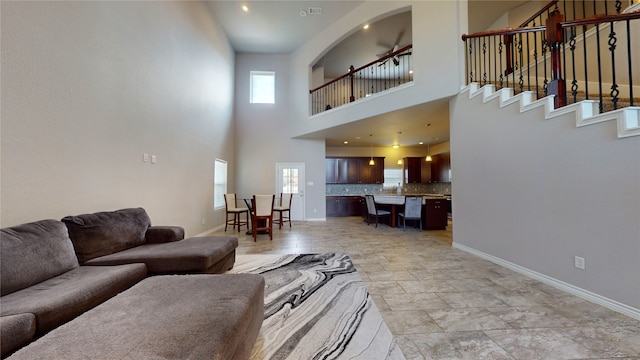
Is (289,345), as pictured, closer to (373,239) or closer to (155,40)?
(373,239)

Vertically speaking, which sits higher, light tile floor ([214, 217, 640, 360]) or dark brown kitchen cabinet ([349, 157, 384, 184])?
dark brown kitchen cabinet ([349, 157, 384, 184])

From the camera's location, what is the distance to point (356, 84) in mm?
9438

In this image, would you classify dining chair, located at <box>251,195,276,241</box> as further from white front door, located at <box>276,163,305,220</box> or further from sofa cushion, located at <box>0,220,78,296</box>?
sofa cushion, located at <box>0,220,78,296</box>

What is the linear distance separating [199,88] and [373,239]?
4.79m

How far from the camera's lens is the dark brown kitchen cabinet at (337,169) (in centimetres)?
930

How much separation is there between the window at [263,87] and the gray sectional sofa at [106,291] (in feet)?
19.9

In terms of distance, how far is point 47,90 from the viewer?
217cm

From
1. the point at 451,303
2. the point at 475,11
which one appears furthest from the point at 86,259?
the point at 475,11

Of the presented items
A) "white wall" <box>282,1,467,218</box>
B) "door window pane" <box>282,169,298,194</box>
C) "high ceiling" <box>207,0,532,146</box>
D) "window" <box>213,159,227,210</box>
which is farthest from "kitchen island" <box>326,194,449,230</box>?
"window" <box>213,159,227,210</box>

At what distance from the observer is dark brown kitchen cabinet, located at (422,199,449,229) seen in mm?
6262

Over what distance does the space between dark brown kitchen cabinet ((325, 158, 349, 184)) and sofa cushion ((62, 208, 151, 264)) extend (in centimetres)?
692

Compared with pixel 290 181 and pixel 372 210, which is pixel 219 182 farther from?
pixel 372 210

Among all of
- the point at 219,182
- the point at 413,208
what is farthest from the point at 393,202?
the point at 219,182

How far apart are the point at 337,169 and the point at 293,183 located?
2.16 m
